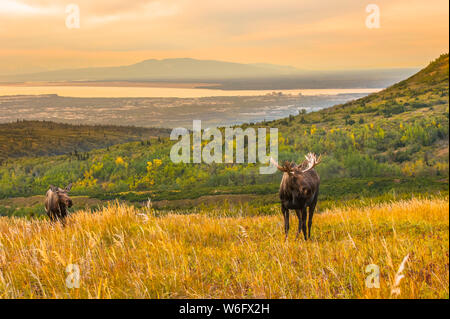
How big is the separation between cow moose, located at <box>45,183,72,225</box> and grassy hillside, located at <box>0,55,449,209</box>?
10.7 m

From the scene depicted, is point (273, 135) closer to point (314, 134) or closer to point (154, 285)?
point (314, 134)

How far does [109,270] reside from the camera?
18.5ft

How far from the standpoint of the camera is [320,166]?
1439 inches

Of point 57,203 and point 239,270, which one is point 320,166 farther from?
point 239,270

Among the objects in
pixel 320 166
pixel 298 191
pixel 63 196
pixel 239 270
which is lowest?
pixel 320 166

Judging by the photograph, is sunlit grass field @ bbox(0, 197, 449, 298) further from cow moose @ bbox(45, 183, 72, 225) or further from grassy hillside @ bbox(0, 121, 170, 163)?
grassy hillside @ bbox(0, 121, 170, 163)

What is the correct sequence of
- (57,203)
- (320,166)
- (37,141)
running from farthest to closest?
(37,141) < (320,166) < (57,203)

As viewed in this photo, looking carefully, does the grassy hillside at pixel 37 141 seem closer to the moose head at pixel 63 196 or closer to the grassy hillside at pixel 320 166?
the grassy hillside at pixel 320 166

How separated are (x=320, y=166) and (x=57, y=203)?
29.5 metres

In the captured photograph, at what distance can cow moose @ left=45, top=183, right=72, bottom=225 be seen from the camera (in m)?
10.3

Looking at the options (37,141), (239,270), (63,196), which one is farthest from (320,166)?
(239,270)

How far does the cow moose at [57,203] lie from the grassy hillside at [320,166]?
10.7 metres

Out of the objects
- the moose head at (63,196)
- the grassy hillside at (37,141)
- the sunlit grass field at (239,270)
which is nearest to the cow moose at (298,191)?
the sunlit grass field at (239,270)

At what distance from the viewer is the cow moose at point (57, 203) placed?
10252 mm
